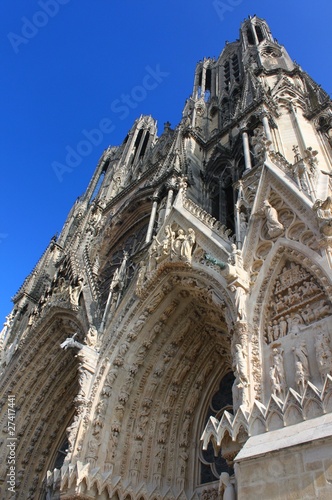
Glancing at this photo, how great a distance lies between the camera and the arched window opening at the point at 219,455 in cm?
784

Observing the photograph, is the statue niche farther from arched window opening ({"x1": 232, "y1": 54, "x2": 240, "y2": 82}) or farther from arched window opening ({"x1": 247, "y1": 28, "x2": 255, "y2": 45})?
arched window opening ({"x1": 247, "y1": 28, "x2": 255, "y2": 45})

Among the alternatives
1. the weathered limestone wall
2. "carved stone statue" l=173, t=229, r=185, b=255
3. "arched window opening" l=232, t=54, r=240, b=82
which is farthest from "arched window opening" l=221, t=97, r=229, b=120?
the weathered limestone wall

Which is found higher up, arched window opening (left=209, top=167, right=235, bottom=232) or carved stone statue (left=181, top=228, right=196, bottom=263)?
arched window opening (left=209, top=167, right=235, bottom=232)

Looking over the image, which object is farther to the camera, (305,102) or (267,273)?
(305,102)

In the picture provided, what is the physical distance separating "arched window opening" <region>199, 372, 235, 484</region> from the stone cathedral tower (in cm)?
3

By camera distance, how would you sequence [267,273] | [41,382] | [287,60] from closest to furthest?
[267,273], [41,382], [287,60]

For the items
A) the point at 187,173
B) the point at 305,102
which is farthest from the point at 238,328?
the point at 305,102

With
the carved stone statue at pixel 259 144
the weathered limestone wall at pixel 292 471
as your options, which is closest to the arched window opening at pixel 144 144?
the carved stone statue at pixel 259 144

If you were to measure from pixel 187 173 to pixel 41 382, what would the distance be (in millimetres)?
7684

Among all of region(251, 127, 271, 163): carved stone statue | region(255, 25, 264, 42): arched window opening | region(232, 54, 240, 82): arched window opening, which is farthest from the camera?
region(255, 25, 264, 42): arched window opening

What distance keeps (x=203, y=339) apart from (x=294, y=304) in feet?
10.6

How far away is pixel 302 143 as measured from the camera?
10.0m

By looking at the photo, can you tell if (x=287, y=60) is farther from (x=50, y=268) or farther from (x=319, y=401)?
(x=319, y=401)

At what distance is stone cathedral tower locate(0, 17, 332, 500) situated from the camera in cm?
523
